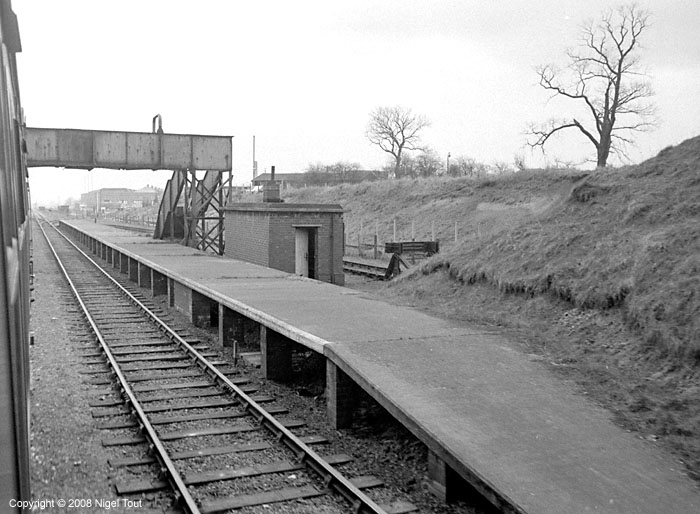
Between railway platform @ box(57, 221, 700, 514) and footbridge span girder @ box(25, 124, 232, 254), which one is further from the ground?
footbridge span girder @ box(25, 124, 232, 254)

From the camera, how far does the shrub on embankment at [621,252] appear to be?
8.05 meters

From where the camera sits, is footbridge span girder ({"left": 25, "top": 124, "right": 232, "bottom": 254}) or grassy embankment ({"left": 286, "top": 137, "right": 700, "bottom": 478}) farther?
footbridge span girder ({"left": 25, "top": 124, "right": 232, "bottom": 254})

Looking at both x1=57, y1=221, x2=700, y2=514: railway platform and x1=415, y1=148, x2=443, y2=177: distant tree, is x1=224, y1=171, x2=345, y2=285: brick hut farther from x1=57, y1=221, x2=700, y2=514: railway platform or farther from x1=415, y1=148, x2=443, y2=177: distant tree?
x1=415, y1=148, x2=443, y2=177: distant tree

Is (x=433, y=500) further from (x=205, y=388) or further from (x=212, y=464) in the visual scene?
(x=205, y=388)

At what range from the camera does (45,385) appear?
8.85 meters

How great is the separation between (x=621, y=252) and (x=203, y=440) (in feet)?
22.5

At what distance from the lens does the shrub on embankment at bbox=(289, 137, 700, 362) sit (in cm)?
805

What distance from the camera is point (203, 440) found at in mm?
6914

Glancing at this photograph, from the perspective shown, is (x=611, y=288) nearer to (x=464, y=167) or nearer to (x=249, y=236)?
(x=249, y=236)

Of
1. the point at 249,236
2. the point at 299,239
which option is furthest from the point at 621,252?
the point at 249,236

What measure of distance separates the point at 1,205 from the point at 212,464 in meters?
4.55

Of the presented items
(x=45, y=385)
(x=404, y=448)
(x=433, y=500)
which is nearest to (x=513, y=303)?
(x=404, y=448)

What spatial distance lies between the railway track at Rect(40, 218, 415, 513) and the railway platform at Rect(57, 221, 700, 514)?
668mm

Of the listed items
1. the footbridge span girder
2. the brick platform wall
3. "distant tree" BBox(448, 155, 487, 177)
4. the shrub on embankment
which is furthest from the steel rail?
"distant tree" BBox(448, 155, 487, 177)
